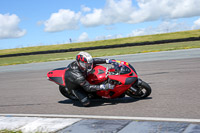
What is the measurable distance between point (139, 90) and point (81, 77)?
4.65 ft

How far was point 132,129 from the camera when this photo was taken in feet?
13.3

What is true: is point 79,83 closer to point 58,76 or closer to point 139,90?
point 58,76

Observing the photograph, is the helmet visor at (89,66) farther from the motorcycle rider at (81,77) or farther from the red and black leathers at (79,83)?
the red and black leathers at (79,83)

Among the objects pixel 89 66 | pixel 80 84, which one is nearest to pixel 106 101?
pixel 80 84

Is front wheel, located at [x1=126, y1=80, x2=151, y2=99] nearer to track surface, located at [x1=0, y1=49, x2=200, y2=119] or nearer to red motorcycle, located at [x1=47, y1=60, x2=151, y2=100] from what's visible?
red motorcycle, located at [x1=47, y1=60, x2=151, y2=100]

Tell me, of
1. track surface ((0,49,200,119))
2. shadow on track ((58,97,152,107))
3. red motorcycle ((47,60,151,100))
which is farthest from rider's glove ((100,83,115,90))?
shadow on track ((58,97,152,107))

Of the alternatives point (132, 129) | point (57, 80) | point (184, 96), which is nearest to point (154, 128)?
point (132, 129)

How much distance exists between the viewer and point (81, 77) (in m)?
5.93

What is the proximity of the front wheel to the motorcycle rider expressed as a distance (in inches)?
24.1

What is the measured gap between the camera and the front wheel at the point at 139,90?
6027 mm

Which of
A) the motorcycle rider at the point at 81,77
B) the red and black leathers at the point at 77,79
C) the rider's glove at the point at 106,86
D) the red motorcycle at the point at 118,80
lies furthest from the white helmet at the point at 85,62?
the rider's glove at the point at 106,86

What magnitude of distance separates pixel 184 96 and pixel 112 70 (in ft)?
5.99

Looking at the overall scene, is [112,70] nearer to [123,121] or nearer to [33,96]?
[123,121]

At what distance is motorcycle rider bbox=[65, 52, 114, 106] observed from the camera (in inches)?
231
